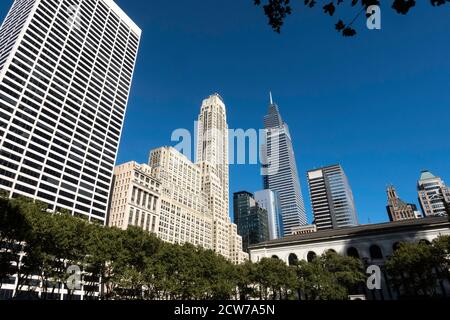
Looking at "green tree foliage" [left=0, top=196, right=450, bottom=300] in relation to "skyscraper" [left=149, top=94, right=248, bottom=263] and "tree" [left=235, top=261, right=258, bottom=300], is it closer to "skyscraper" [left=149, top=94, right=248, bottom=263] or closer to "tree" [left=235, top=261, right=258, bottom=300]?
"tree" [left=235, top=261, right=258, bottom=300]

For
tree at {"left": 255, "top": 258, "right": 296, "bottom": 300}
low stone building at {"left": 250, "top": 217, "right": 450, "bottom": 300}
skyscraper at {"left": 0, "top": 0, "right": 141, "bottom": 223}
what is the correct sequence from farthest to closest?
skyscraper at {"left": 0, "top": 0, "right": 141, "bottom": 223} → low stone building at {"left": 250, "top": 217, "right": 450, "bottom": 300} → tree at {"left": 255, "top": 258, "right": 296, "bottom": 300}

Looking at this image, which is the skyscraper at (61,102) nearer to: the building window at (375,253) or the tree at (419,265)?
the building window at (375,253)

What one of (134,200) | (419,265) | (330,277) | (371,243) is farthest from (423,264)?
(134,200)

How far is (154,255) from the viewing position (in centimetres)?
4344

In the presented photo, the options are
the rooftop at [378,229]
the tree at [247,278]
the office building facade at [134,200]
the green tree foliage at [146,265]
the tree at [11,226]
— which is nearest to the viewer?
the tree at [11,226]

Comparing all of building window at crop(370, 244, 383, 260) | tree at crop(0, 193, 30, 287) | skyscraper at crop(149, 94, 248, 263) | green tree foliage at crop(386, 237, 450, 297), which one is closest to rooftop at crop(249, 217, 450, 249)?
building window at crop(370, 244, 383, 260)

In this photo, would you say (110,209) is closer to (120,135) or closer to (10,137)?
(120,135)

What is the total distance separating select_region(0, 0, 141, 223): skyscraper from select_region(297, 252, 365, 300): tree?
72273mm

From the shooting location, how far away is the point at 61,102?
98188 mm

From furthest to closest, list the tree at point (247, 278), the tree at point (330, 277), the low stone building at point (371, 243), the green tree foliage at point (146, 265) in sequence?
the low stone building at point (371, 243) < the tree at point (247, 278) < the tree at point (330, 277) < the green tree foliage at point (146, 265)

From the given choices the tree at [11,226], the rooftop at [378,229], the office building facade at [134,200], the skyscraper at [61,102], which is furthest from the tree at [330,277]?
the skyscraper at [61,102]

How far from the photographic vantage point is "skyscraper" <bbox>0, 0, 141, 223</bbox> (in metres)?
82.4

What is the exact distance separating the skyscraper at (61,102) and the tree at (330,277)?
2845 inches

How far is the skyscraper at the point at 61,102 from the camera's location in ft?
270
